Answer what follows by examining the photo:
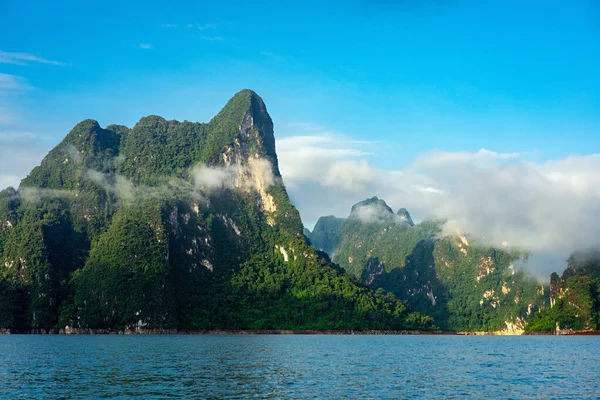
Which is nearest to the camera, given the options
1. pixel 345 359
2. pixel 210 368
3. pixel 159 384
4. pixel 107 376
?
pixel 159 384

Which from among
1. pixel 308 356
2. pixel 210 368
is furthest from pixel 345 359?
pixel 210 368

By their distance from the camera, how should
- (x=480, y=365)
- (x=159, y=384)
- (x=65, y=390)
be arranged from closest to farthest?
(x=65, y=390), (x=159, y=384), (x=480, y=365)

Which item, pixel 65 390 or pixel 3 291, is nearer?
pixel 65 390

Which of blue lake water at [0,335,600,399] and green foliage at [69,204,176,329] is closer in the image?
blue lake water at [0,335,600,399]

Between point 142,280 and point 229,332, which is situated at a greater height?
point 142,280

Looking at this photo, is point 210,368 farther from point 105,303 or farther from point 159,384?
point 105,303

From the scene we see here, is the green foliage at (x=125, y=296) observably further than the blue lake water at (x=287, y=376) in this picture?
Yes

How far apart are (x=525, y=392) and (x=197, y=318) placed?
15511cm

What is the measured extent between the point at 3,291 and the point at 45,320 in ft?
49.1

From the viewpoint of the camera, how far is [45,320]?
188m

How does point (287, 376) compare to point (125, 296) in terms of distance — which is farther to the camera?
point (125, 296)

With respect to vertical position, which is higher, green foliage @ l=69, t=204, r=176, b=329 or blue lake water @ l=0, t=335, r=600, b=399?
green foliage @ l=69, t=204, r=176, b=329

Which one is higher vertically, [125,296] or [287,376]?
[125,296]

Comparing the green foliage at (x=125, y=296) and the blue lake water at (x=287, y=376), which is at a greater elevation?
the green foliage at (x=125, y=296)
